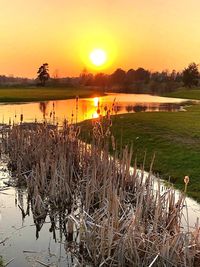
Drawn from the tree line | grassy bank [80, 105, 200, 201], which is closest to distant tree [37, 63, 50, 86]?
the tree line

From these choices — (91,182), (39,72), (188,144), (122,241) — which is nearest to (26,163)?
(91,182)

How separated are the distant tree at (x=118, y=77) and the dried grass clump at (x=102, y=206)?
159 m

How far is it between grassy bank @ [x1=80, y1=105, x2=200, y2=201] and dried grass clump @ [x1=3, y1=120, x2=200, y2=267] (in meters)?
1.17

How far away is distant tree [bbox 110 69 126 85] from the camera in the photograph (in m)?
172

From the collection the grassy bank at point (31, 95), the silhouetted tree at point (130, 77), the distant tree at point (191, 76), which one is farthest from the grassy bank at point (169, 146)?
the silhouetted tree at point (130, 77)

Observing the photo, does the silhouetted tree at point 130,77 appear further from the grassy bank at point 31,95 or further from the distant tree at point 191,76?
the grassy bank at point 31,95

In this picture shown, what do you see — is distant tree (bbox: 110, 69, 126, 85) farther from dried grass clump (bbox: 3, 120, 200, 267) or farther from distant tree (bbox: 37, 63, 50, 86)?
dried grass clump (bbox: 3, 120, 200, 267)

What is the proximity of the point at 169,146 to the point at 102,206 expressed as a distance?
1087 centimetres

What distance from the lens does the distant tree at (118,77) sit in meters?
172

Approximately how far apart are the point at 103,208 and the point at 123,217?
0.45 meters

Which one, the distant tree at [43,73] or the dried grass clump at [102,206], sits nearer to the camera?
the dried grass clump at [102,206]

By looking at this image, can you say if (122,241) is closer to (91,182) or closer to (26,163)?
(91,182)

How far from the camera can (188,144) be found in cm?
1867

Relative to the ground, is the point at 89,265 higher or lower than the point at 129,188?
lower
